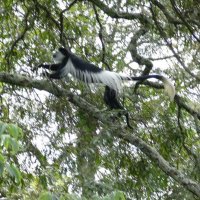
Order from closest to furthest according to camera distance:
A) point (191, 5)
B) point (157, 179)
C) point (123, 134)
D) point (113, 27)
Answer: point (123, 134), point (191, 5), point (157, 179), point (113, 27)

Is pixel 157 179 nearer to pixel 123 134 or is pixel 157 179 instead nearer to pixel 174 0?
pixel 123 134

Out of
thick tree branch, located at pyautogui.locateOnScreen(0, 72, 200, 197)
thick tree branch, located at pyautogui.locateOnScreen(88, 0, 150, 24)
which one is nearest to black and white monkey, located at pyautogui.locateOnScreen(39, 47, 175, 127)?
thick tree branch, located at pyautogui.locateOnScreen(88, 0, 150, 24)

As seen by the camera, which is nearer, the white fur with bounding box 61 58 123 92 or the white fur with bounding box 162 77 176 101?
the white fur with bounding box 162 77 176 101

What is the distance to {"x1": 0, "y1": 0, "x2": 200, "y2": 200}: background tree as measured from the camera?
3.35 metres

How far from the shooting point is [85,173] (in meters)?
3.55

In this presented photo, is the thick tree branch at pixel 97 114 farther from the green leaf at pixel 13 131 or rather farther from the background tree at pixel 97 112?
the green leaf at pixel 13 131

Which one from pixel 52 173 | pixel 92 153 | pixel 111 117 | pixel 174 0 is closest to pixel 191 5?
pixel 174 0

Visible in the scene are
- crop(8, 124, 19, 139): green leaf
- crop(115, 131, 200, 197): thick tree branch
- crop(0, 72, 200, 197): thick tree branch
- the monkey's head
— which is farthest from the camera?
the monkey's head

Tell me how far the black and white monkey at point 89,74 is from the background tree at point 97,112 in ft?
0.27

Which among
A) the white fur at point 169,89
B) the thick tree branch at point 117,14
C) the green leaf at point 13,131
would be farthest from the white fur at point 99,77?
the green leaf at point 13,131

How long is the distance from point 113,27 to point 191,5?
241cm

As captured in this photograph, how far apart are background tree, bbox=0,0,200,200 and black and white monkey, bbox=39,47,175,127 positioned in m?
0.08

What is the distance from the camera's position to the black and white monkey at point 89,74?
4.25 m

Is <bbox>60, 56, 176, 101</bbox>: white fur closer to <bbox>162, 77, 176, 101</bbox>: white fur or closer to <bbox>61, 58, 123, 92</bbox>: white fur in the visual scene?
<bbox>61, 58, 123, 92</bbox>: white fur
